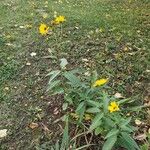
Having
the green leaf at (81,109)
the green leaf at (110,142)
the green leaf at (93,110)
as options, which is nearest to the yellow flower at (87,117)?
the green leaf at (81,109)

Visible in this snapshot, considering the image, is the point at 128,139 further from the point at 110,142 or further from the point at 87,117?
the point at 87,117

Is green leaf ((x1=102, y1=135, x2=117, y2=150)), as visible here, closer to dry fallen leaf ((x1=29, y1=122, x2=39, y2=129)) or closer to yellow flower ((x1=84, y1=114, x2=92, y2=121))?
yellow flower ((x1=84, y1=114, x2=92, y2=121))

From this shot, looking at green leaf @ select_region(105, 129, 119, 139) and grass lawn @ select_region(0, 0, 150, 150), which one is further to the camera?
grass lawn @ select_region(0, 0, 150, 150)

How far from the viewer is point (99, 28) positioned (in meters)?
5.72

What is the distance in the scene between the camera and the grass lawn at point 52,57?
3768 millimetres

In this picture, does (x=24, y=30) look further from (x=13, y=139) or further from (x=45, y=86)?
(x=13, y=139)

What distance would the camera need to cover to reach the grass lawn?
3.77 m

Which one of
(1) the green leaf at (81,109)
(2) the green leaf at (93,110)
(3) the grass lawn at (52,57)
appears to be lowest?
(3) the grass lawn at (52,57)

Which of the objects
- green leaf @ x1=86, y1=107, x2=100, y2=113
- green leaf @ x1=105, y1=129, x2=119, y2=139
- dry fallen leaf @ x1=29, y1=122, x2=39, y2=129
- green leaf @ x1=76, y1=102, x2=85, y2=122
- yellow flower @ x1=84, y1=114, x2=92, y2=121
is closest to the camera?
green leaf @ x1=105, y1=129, x2=119, y2=139

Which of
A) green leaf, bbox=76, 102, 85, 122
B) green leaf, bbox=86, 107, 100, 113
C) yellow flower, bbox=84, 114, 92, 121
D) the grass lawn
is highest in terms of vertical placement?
green leaf, bbox=86, 107, 100, 113

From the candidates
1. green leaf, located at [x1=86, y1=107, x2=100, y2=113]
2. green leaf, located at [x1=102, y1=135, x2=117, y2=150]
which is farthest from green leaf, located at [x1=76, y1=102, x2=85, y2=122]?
green leaf, located at [x1=102, y1=135, x2=117, y2=150]

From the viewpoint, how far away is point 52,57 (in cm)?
363

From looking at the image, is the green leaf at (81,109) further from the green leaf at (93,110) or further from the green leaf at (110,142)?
the green leaf at (110,142)

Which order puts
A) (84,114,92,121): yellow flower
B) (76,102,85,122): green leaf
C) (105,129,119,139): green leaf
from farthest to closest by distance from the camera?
(84,114,92,121): yellow flower, (76,102,85,122): green leaf, (105,129,119,139): green leaf
